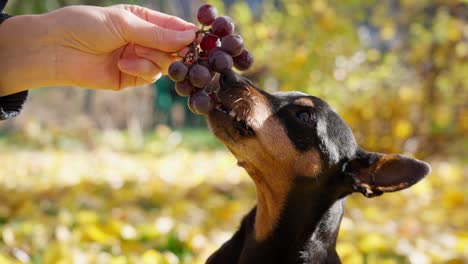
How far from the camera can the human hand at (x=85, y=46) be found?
2871mm

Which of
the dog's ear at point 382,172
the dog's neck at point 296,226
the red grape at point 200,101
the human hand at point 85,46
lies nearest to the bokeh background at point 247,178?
the dog's neck at point 296,226

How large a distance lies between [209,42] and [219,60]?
0.63ft

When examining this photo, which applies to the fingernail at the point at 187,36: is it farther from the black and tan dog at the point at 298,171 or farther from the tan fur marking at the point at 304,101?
the tan fur marking at the point at 304,101

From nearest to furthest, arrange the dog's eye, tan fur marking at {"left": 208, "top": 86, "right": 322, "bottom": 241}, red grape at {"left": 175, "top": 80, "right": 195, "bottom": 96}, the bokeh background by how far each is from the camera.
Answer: red grape at {"left": 175, "top": 80, "right": 195, "bottom": 96} → tan fur marking at {"left": 208, "top": 86, "right": 322, "bottom": 241} → the dog's eye → the bokeh background

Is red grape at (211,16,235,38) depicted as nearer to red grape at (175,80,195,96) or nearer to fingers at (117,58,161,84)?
red grape at (175,80,195,96)

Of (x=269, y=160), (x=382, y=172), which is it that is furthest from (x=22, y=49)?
(x=382, y=172)

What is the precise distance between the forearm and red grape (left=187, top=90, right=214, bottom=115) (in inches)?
32.3

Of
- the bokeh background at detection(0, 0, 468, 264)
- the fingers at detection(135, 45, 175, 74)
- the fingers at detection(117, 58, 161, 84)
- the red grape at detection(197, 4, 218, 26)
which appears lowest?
the bokeh background at detection(0, 0, 468, 264)

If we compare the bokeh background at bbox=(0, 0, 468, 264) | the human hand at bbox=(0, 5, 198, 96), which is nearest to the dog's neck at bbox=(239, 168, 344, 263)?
the human hand at bbox=(0, 5, 198, 96)

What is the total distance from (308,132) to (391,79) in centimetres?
519

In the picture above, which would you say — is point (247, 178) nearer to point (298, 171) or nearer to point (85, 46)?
point (298, 171)

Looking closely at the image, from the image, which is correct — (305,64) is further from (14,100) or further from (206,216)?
(14,100)

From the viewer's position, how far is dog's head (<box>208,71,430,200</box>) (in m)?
2.80

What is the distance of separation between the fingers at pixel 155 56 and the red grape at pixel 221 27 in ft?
1.18
